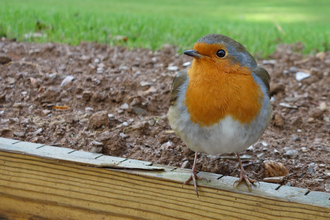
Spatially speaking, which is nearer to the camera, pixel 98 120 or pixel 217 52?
pixel 217 52

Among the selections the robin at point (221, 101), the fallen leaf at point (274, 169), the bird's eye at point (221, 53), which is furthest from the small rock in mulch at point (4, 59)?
the fallen leaf at point (274, 169)

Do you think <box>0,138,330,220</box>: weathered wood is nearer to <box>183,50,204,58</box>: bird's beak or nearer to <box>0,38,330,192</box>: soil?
<box>0,38,330,192</box>: soil

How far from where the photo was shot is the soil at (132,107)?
7.96ft

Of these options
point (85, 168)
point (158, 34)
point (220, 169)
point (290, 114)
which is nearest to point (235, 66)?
point (220, 169)

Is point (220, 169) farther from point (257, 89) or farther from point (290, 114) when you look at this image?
point (290, 114)

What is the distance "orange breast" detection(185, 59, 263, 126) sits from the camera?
1886mm

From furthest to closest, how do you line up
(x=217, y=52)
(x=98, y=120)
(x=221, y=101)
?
(x=98, y=120) → (x=217, y=52) → (x=221, y=101)

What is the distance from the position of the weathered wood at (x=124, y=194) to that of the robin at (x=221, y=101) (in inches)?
4.3

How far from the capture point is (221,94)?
1888 mm

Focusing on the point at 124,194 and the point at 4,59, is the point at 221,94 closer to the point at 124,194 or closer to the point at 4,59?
the point at 124,194

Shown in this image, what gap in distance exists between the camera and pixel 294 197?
5.45ft

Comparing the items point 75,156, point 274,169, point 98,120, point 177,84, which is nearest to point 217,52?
point 177,84

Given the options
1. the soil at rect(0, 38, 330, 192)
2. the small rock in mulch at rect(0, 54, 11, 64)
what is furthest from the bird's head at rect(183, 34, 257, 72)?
the small rock in mulch at rect(0, 54, 11, 64)

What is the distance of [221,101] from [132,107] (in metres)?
1.18
